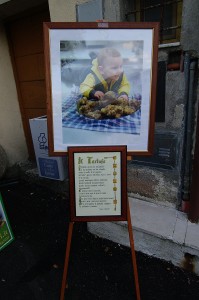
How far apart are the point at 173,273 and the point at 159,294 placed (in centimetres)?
28

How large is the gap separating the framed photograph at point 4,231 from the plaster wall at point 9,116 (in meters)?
1.84

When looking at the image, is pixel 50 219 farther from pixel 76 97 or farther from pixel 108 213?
pixel 76 97

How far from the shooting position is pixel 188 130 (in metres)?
2.32

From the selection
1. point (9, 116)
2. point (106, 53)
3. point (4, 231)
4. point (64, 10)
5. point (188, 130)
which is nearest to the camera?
point (106, 53)

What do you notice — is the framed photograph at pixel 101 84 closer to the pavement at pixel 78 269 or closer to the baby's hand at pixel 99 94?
the baby's hand at pixel 99 94

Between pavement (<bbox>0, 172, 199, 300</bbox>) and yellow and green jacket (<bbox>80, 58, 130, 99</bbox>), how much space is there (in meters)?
1.70

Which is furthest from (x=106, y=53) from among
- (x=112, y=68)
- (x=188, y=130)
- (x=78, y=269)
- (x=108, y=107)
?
(x=78, y=269)

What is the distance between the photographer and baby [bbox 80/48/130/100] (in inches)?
63.4

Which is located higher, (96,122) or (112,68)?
(112,68)

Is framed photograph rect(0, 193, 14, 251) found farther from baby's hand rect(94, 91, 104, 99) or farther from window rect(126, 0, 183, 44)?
window rect(126, 0, 183, 44)

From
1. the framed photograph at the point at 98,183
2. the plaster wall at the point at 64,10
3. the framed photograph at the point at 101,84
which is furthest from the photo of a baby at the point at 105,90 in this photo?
the plaster wall at the point at 64,10

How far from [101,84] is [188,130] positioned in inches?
43.9

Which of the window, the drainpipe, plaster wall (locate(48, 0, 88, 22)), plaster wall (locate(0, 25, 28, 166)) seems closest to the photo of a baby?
the drainpipe

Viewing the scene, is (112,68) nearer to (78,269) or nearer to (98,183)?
(98,183)
